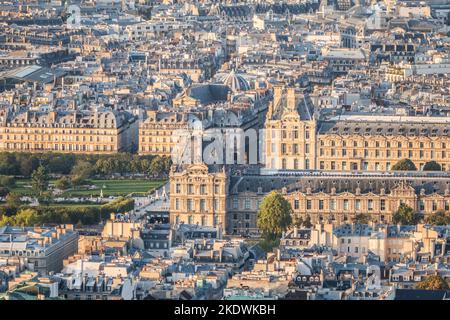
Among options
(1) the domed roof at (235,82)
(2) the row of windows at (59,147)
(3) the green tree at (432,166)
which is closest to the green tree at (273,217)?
(3) the green tree at (432,166)

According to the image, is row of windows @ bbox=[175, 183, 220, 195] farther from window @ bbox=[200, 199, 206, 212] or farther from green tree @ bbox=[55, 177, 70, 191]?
green tree @ bbox=[55, 177, 70, 191]

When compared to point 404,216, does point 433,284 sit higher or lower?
higher

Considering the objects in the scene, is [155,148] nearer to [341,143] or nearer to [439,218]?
[341,143]

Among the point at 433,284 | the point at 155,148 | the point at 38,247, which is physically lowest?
the point at 155,148

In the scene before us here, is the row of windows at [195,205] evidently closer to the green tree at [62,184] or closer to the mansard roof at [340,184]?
the mansard roof at [340,184]

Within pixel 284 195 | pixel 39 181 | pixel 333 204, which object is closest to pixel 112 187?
pixel 39 181

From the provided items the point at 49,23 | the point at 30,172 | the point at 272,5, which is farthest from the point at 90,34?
the point at 30,172
